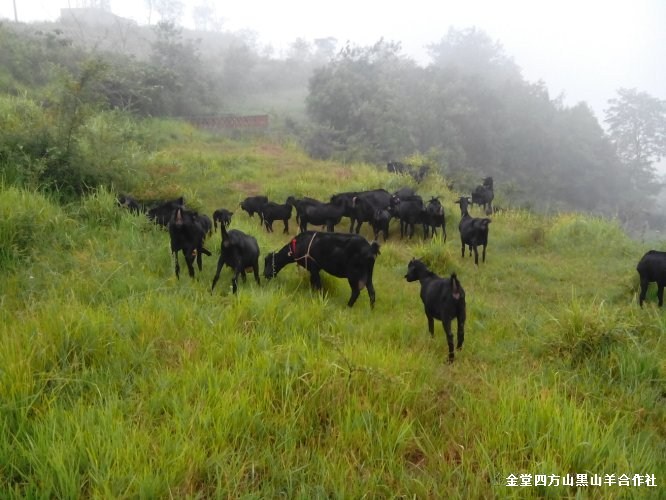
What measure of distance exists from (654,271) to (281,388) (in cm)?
641

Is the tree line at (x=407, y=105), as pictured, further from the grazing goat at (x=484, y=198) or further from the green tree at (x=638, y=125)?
the grazing goat at (x=484, y=198)

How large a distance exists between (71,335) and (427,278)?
4251 millimetres

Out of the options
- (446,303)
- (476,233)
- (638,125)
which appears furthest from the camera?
(638,125)

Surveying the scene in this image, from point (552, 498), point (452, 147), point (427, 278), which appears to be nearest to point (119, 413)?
point (552, 498)

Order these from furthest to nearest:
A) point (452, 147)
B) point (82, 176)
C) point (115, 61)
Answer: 1. point (452, 147)
2. point (115, 61)
3. point (82, 176)

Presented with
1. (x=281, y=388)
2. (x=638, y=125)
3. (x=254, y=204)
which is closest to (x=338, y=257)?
(x=281, y=388)

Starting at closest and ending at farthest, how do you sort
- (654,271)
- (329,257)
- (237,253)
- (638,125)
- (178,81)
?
(237,253)
(329,257)
(654,271)
(178,81)
(638,125)

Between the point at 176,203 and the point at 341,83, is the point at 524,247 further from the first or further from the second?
the point at 341,83

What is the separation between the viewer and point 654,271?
23.8ft

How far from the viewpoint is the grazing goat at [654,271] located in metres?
7.19

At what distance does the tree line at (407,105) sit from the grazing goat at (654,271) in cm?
1402

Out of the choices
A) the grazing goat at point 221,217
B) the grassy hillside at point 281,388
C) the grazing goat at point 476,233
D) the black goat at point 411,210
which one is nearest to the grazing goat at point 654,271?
the grassy hillside at point 281,388

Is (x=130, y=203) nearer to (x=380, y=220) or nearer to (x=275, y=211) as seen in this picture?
(x=275, y=211)

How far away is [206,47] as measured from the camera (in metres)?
66.5
